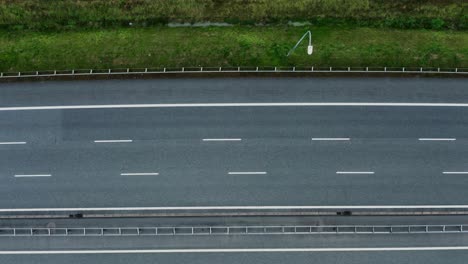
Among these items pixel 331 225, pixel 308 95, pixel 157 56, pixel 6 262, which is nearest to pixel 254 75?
pixel 308 95

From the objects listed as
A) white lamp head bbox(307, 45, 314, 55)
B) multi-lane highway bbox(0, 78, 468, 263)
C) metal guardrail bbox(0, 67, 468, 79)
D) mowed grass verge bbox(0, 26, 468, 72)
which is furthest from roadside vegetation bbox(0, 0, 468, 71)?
multi-lane highway bbox(0, 78, 468, 263)

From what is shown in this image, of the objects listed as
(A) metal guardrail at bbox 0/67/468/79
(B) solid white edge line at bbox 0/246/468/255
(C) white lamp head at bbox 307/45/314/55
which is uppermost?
(C) white lamp head at bbox 307/45/314/55

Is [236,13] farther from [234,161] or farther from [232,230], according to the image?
[232,230]

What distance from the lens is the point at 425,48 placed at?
36281mm

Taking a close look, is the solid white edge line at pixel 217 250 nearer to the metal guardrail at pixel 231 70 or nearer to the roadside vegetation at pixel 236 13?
the metal guardrail at pixel 231 70

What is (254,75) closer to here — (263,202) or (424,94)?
(263,202)

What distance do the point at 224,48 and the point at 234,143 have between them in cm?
807

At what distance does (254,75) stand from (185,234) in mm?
12754

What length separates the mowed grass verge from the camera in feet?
118

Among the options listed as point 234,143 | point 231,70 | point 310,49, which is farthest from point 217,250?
point 310,49

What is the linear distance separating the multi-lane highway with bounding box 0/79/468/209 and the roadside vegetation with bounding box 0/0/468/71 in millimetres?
2124

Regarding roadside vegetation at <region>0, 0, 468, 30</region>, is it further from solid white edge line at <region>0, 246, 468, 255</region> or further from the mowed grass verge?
solid white edge line at <region>0, 246, 468, 255</region>

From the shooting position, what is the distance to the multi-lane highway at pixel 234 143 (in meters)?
31.8

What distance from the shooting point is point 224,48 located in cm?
3638
